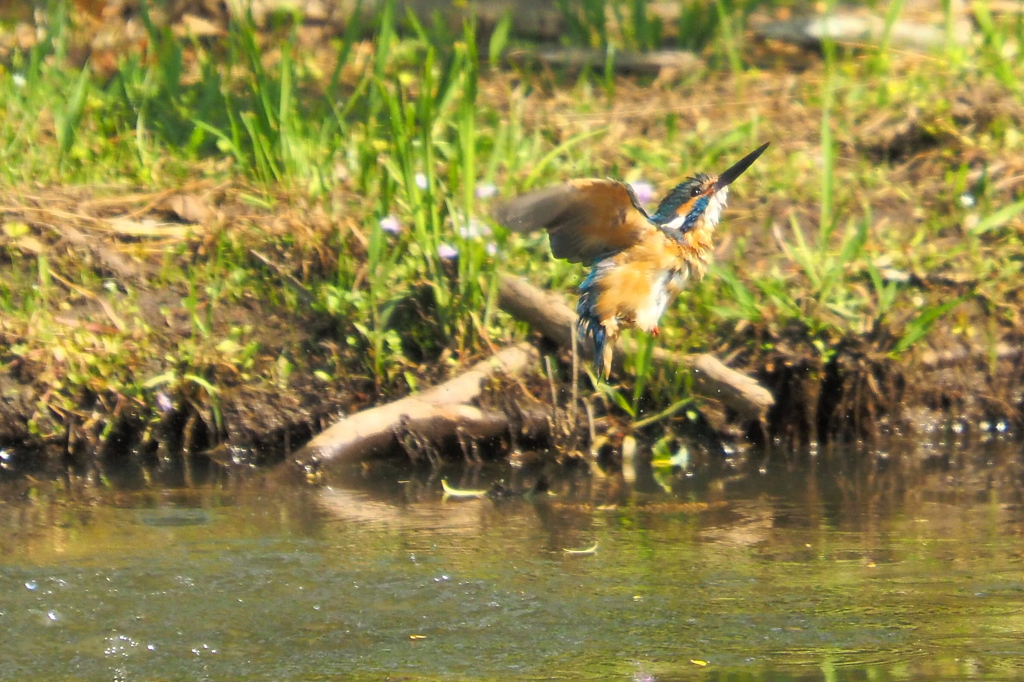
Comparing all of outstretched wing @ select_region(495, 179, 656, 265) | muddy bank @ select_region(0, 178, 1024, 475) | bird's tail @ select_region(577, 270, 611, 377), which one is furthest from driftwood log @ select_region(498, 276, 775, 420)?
outstretched wing @ select_region(495, 179, 656, 265)

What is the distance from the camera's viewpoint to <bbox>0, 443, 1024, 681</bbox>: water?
10.4 ft

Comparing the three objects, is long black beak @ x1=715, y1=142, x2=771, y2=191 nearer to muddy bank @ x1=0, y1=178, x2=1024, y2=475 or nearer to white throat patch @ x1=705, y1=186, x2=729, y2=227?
white throat patch @ x1=705, y1=186, x2=729, y2=227

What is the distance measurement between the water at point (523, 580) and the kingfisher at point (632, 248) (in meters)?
0.58

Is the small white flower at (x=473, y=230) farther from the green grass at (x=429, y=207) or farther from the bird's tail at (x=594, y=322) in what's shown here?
the bird's tail at (x=594, y=322)

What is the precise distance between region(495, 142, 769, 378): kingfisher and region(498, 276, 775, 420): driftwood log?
45 cm

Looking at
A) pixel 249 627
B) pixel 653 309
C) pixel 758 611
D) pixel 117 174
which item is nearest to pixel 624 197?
pixel 653 309

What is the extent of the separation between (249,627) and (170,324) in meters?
1.89

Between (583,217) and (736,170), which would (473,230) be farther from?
(736,170)

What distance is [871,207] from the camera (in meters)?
5.67

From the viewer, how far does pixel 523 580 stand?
3654 mm

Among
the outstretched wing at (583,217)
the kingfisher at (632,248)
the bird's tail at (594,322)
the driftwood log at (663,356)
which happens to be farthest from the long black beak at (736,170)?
the driftwood log at (663,356)

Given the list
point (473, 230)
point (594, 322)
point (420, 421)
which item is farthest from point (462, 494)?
point (473, 230)

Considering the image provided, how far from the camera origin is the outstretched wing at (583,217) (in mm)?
3830

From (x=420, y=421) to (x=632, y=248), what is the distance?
99 cm
